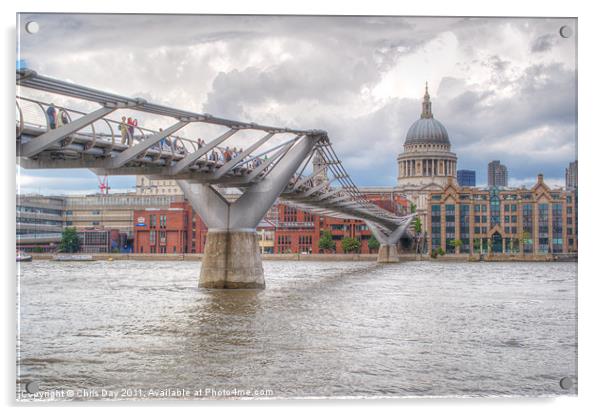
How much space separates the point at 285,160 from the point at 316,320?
10505 mm

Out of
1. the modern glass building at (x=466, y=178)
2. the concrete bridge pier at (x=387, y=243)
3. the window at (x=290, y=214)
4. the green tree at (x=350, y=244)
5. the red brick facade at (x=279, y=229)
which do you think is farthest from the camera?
the green tree at (x=350, y=244)

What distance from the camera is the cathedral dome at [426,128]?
17172mm

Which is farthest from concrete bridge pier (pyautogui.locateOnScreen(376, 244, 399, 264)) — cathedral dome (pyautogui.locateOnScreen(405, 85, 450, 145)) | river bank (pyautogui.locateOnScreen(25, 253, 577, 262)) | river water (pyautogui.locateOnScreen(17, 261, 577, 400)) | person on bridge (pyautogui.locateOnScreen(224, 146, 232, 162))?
cathedral dome (pyautogui.locateOnScreen(405, 85, 450, 145))

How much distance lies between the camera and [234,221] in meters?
34.9

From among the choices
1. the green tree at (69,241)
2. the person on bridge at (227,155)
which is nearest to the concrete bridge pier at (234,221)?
the person on bridge at (227,155)

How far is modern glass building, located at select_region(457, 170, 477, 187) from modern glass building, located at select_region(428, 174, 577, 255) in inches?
19.1

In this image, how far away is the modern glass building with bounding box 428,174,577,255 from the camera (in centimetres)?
1822

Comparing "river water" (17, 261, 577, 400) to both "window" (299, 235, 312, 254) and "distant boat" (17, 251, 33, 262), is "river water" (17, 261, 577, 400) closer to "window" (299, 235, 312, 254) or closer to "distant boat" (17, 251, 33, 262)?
"distant boat" (17, 251, 33, 262)

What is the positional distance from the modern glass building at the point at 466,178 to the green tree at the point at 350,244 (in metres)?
40.6

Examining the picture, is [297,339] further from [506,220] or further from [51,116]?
[506,220]

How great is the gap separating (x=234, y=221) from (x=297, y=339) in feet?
47.4

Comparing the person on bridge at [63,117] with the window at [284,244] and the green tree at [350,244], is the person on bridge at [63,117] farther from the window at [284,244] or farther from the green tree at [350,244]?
the green tree at [350,244]

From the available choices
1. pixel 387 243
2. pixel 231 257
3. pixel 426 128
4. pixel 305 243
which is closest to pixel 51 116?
pixel 426 128

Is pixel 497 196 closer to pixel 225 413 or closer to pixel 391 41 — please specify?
pixel 391 41
